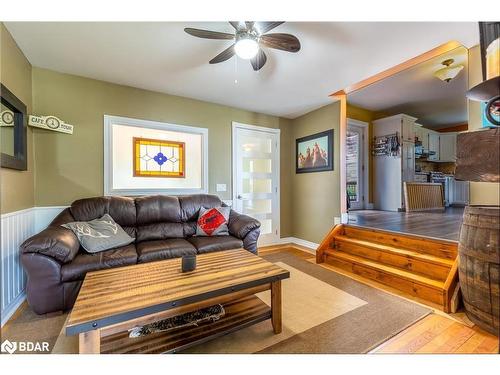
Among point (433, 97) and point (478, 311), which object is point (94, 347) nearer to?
point (478, 311)

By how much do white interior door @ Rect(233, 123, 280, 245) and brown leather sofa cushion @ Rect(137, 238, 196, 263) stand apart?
1.45 metres

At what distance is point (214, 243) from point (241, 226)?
389mm

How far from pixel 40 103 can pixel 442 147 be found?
8018mm

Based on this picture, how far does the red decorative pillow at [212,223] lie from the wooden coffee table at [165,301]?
0.93m

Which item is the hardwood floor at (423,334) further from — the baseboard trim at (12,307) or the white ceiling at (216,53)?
the white ceiling at (216,53)

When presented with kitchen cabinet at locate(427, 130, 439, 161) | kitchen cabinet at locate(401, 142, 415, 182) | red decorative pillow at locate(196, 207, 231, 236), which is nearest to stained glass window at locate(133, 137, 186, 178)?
red decorative pillow at locate(196, 207, 231, 236)

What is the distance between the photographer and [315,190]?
12.1 ft

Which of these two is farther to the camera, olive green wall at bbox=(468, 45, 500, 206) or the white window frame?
the white window frame

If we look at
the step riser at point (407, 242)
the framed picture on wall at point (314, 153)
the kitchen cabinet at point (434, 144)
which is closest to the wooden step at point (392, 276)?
the step riser at point (407, 242)

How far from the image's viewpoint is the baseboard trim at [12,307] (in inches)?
64.3

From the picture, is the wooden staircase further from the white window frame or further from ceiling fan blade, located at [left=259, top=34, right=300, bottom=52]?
ceiling fan blade, located at [left=259, top=34, right=300, bottom=52]

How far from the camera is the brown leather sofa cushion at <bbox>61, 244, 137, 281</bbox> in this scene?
173 centimetres

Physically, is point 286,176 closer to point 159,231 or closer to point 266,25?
point 159,231
